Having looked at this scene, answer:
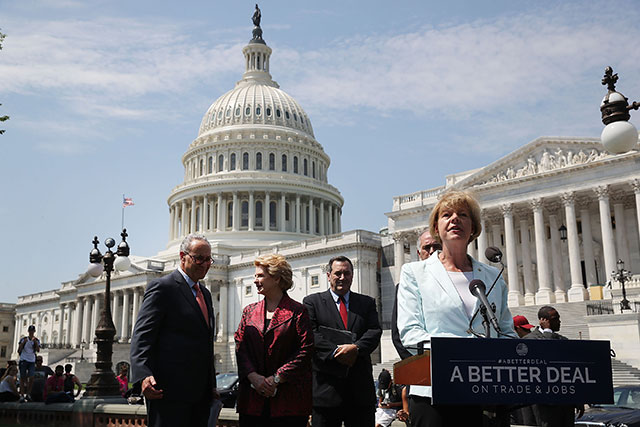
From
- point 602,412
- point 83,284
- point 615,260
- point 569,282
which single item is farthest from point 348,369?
point 83,284

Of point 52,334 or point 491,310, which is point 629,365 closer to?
point 491,310

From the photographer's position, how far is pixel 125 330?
84812 millimetres

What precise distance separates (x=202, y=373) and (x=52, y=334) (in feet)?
364

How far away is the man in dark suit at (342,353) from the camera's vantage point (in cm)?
718

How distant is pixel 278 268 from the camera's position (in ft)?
23.3

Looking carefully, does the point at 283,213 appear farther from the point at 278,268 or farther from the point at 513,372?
the point at 513,372

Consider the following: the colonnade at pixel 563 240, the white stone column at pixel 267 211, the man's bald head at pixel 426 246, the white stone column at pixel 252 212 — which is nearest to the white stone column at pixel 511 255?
the colonnade at pixel 563 240

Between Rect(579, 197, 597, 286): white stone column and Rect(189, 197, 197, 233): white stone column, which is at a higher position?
Rect(189, 197, 197, 233): white stone column

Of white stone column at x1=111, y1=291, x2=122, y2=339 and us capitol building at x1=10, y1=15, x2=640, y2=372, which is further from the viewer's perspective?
white stone column at x1=111, y1=291, x2=122, y2=339

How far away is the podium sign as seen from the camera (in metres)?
3.89

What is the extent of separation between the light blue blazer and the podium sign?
0.46 metres

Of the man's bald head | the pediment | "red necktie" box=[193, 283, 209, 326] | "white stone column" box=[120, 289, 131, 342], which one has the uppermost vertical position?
the pediment

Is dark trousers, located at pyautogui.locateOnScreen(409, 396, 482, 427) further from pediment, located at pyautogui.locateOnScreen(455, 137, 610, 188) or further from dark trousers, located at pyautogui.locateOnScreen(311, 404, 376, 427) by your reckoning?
pediment, located at pyautogui.locateOnScreen(455, 137, 610, 188)

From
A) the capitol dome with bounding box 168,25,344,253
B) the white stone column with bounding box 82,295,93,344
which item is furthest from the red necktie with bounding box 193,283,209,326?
the white stone column with bounding box 82,295,93,344
